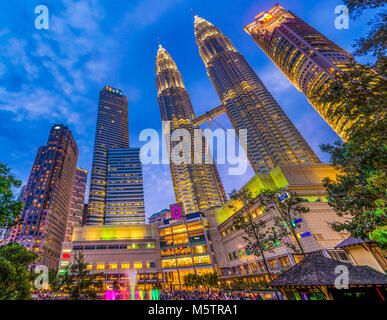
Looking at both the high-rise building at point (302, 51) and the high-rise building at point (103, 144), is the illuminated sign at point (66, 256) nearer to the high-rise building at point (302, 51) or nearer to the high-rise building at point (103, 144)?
the high-rise building at point (103, 144)

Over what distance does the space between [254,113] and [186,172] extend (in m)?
58.8

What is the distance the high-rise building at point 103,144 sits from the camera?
13700 centimetres

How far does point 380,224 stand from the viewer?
11.9 metres

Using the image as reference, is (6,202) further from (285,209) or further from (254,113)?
(254,113)

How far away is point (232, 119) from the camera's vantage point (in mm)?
123375

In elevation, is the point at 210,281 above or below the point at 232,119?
below

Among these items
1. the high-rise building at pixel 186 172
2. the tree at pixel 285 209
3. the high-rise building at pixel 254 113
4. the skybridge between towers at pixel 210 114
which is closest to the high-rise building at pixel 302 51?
the high-rise building at pixel 254 113

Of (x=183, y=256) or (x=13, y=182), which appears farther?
(x=183, y=256)

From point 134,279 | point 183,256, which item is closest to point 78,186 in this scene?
point 134,279

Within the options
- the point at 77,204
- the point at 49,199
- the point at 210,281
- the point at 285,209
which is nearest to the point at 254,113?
the point at 285,209
